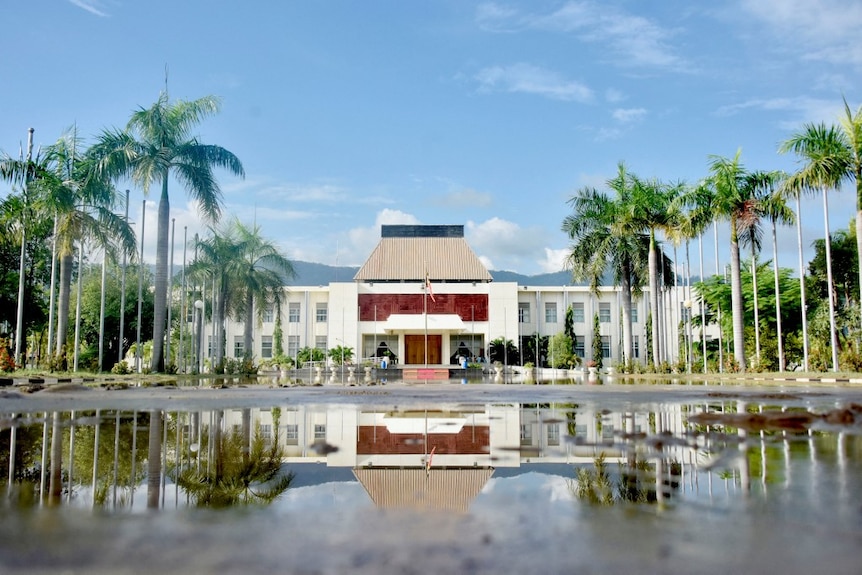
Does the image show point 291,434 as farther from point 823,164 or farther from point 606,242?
point 606,242

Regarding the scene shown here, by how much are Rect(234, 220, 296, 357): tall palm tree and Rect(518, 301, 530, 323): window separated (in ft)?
80.7

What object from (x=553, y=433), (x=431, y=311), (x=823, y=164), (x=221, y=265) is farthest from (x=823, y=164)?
(x=431, y=311)

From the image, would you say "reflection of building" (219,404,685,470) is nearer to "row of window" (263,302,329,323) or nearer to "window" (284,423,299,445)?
"window" (284,423,299,445)

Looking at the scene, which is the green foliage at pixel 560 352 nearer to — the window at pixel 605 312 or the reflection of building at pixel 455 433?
the window at pixel 605 312

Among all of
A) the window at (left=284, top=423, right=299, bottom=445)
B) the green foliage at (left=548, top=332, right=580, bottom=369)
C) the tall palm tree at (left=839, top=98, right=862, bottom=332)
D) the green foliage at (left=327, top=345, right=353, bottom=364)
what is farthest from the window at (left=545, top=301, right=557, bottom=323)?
the window at (left=284, top=423, right=299, bottom=445)

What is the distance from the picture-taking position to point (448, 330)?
51.3 m

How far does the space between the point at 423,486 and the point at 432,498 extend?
1.16ft

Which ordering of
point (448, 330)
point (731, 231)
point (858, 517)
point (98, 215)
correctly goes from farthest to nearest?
1. point (448, 330)
2. point (731, 231)
3. point (98, 215)
4. point (858, 517)

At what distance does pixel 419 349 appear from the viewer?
53.2 metres

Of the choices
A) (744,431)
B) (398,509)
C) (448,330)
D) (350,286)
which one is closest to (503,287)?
(448,330)

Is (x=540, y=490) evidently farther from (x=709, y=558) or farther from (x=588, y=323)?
(x=588, y=323)

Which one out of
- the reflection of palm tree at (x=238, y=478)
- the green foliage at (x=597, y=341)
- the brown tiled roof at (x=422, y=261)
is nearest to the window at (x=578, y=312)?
the green foliage at (x=597, y=341)

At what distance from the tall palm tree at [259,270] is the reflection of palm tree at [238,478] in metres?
32.2

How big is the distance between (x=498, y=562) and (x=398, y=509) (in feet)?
3.31
